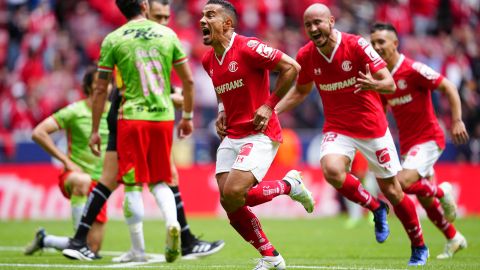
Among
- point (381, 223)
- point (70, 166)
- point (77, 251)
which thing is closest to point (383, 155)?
point (381, 223)

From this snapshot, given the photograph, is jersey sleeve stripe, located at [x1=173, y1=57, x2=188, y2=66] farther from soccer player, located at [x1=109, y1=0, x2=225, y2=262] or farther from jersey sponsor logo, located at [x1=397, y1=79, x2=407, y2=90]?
jersey sponsor logo, located at [x1=397, y1=79, x2=407, y2=90]

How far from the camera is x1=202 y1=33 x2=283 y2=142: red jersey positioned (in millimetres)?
8836

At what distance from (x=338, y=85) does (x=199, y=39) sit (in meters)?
14.0

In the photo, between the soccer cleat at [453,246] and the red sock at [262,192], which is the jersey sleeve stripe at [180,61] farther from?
the soccer cleat at [453,246]

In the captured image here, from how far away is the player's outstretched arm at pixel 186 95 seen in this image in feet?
32.8

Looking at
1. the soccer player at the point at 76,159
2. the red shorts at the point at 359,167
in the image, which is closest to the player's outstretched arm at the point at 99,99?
the soccer player at the point at 76,159

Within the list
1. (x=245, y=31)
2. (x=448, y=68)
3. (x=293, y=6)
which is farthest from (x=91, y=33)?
(x=448, y=68)

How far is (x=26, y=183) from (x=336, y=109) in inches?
A: 414

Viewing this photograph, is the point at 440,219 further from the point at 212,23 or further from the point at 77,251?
the point at 77,251

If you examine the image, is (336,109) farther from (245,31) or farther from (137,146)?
(245,31)

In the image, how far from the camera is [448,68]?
74.7ft

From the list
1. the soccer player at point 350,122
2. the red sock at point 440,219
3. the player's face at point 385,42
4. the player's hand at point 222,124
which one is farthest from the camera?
the player's face at point 385,42

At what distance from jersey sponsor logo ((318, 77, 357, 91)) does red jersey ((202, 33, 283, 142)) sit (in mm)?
1383

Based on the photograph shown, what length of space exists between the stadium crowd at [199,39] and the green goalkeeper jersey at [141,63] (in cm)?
1106
